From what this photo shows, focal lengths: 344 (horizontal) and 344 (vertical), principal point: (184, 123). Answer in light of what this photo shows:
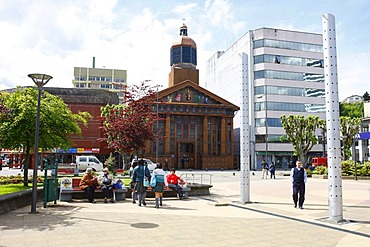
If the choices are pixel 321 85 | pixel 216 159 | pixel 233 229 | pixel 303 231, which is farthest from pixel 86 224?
pixel 321 85

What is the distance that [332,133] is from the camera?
9.72 metres

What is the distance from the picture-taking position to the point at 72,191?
43.9ft

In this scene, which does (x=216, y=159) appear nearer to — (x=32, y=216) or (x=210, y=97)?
(x=210, y=97)

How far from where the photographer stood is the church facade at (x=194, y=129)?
50906 mm

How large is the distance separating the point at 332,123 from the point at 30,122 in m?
11.6

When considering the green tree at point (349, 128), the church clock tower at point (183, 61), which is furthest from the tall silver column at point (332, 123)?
the church clock tower at point (183, 61)

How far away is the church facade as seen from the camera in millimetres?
50906

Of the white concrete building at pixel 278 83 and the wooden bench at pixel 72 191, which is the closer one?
the wooden bench at pixel 72 191

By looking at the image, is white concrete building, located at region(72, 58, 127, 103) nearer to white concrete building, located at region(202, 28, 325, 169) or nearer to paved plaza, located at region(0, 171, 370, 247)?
white concrete building, located at region(202, 28, 325, 169)

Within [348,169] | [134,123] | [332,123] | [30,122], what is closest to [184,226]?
[332,123]

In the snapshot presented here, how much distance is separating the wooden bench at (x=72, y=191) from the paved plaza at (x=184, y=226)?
24.8 inches

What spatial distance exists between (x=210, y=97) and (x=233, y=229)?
4572 centimetres

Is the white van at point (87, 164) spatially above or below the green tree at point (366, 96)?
below

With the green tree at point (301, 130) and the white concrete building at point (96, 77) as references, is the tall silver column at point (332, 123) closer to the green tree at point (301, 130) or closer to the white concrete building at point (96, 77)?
the green tree at point (301, 130)
